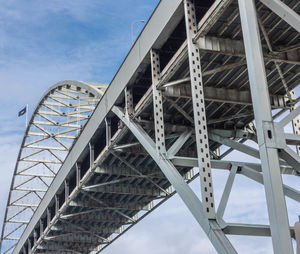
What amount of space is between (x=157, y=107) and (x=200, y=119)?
3513 millimetres

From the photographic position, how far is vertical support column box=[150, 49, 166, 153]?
1781 cm

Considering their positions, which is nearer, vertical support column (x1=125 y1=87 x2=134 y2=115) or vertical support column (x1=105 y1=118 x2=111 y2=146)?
vertical support column (x1=125 y1=87 x2=134 y2=115)

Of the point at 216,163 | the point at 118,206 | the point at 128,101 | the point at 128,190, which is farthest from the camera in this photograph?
the point at 118,206

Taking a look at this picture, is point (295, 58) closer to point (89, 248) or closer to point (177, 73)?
point (177, 73)

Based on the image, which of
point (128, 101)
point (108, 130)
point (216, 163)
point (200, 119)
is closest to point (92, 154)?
point (108, 130)

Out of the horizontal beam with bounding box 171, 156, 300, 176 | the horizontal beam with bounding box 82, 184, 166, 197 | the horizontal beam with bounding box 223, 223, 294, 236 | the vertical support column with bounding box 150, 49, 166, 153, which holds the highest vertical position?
the horizontal beam with bounding box 82, 184, 166, 197

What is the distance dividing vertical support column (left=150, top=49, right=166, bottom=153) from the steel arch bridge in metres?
0.04

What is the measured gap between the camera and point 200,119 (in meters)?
14.8

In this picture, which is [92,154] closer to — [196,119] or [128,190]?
[128,190]

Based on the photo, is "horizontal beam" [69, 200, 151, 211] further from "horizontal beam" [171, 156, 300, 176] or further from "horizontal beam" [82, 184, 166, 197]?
"horizontal beam" [171, 156, 300, 176]

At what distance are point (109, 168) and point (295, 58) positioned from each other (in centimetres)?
1156

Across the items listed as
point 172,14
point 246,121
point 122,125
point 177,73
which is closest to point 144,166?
point 122,125

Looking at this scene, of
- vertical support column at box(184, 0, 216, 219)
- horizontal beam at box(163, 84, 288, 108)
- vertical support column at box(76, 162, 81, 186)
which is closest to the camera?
vertical support column at box(184, 0, 216, 219)

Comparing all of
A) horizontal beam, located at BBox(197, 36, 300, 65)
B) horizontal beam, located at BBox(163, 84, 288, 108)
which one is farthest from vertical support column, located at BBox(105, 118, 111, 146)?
horizontal beam, located at BBox(197, 36, 300, 65)
